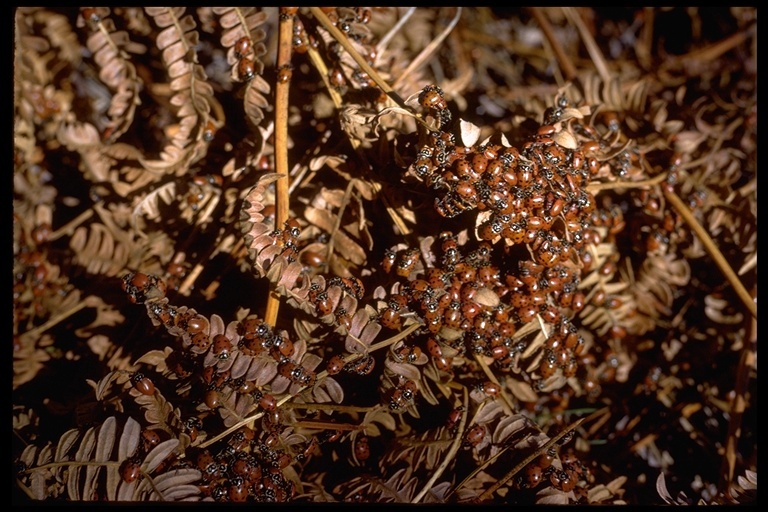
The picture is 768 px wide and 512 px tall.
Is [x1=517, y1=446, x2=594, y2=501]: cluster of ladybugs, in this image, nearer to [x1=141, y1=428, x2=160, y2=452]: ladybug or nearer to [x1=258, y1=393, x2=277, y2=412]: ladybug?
[x1=258, y1=393, x2=277, y2=412]: ladybug

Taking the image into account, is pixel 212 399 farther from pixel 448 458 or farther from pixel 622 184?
pixel 622 184

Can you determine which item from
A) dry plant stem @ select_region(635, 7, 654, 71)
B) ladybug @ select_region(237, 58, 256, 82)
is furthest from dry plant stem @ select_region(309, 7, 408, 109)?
dry plant stem @ select_region(635, 7, 654, 71)

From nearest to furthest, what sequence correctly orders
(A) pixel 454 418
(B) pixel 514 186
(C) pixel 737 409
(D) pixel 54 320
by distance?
(B) pixel 514 186, (A) pixel 454 418, (D) pixel 54 320, (C) pixel 737 409

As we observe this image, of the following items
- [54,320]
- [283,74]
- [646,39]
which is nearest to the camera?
[283,74]

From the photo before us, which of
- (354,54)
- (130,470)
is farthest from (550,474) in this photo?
(354,54)

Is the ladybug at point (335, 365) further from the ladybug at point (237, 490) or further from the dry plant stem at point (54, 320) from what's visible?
the dry plant stem at point (54, 320)
